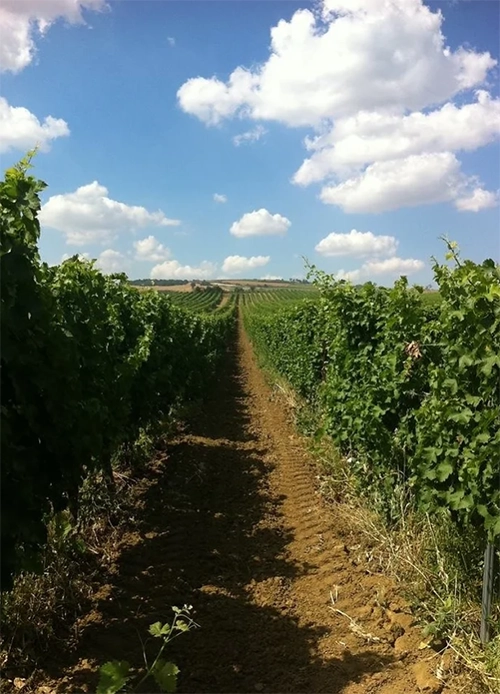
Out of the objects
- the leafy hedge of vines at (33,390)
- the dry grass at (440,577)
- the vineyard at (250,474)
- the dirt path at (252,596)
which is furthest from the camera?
the dirt path at (252,596)

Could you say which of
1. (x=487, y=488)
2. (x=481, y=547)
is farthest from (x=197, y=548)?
(x=487, y=488)

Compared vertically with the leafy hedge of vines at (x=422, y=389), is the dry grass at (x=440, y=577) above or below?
below

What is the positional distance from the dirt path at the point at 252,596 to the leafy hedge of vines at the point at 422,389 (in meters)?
0.86

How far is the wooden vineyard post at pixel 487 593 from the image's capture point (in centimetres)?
359

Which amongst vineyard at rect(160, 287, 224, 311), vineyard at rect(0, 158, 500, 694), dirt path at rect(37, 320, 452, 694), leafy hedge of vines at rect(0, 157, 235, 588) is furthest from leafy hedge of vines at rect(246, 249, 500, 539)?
vineyard at rect(160, 287, 224, 311)

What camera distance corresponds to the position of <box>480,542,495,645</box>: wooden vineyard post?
3594 millimetres

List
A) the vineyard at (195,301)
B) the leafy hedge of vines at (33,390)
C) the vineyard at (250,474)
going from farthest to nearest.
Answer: the vineyard at (195,301) → the vineyard at (250,474) → the leafy hedge of vines at (33,390)

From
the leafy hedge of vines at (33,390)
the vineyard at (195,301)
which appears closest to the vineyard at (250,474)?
the leafy hedge of vines at (33,390)

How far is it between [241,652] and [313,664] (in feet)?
1.63

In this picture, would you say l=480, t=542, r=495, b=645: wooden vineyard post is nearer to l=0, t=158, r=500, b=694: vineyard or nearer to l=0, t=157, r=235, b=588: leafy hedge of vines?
l=0, t=158, r=500, b=694: vineyard

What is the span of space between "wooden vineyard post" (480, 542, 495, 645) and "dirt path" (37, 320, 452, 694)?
415 millimetres

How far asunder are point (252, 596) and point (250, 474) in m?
3.45

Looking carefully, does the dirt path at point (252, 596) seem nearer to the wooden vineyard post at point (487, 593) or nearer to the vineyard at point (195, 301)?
the wooden vineyard post at point (487, 593)

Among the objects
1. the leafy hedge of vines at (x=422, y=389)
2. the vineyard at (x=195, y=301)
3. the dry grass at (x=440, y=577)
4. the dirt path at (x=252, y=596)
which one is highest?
the vineyard at (x=195, y=301)
